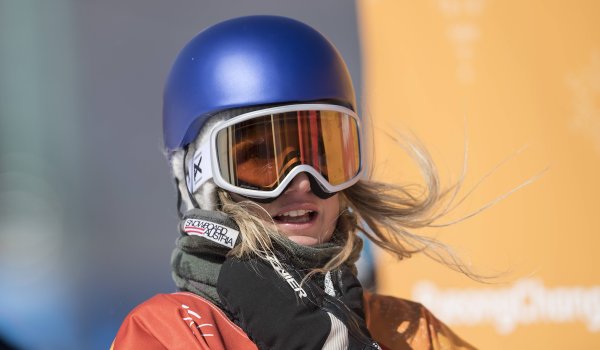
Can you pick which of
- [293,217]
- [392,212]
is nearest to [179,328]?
[293,217]

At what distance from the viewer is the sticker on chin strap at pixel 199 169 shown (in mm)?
1497

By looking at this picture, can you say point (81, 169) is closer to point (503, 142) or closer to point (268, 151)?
point (268, 151)

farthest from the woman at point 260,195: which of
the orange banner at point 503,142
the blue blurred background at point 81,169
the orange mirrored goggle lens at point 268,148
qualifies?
the orange banner at point 503,142

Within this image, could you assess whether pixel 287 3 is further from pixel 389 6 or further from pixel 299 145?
pixel 299 145

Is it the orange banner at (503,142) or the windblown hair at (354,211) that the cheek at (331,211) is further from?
the orange banner at (503,142)

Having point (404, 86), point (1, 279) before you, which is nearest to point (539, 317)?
point (404, 86)

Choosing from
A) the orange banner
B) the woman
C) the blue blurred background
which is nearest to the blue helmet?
the woman

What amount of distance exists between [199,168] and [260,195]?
0.54ft

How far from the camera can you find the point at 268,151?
1.46 meters

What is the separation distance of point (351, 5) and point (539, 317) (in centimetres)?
132

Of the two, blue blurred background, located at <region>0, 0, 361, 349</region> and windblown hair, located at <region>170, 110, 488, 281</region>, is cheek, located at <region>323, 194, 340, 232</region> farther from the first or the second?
blue blurred background, located at <region>0, 0, 361, 349</region>

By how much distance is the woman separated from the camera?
1343 millimetres

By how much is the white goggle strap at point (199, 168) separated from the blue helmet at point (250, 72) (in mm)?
Answer: 56

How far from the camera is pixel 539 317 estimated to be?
256 cm
